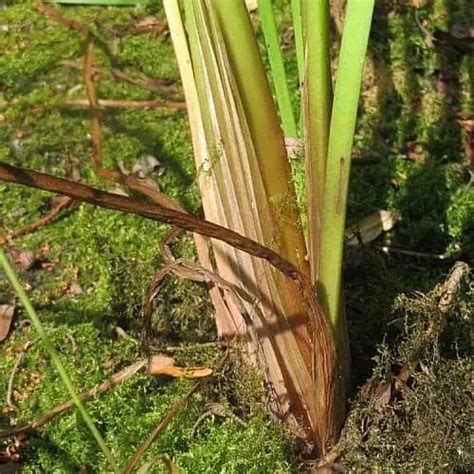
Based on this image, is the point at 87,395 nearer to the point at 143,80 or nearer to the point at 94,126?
the point at 94,126

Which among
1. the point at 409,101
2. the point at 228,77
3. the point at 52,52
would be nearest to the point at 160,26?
the point at 52,52

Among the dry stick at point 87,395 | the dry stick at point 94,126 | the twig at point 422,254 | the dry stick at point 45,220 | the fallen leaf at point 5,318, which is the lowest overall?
the twig at point 422,254

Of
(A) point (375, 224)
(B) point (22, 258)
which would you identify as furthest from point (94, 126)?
(A) point (375, 224)

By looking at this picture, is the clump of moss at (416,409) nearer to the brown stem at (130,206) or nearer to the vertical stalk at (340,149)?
the vertical stalk at (340,149)

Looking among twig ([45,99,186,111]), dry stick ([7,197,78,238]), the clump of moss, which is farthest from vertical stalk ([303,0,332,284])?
twig ([45,99,186,111])

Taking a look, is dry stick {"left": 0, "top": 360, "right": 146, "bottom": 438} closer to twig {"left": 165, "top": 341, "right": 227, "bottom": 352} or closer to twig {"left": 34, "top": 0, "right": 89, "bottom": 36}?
twig {"left": 165, "top": 341, "right": 227, "bottom": 352}

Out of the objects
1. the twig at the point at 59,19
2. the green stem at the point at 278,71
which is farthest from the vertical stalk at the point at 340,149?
the twig at the point at 59,19

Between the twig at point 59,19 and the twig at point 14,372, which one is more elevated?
the twig at point 59,19
